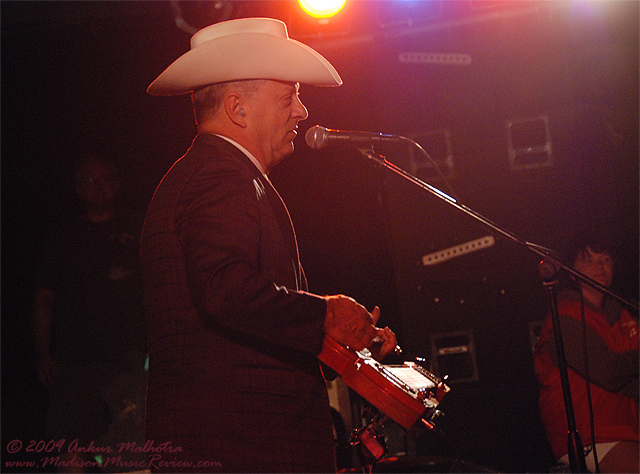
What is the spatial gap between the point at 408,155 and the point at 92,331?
2579 millimetres

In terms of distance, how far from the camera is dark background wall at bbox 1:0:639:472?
4.38 metres

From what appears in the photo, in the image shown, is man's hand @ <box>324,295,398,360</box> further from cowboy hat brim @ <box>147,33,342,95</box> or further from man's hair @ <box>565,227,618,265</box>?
man's hair @ <box>565,227,618,265</box>

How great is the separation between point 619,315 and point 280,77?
113 inches

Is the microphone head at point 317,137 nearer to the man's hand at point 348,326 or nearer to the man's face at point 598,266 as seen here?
the man's hand at point 348,326

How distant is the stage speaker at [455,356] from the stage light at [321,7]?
2420 millimetres

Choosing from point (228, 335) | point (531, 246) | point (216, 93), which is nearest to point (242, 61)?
point (216, 93)

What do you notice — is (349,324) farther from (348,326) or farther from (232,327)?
(232,327)

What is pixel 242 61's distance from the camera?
6.41 ft

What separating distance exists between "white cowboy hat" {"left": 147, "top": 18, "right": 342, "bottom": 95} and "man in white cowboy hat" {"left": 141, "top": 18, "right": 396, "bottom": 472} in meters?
0.24

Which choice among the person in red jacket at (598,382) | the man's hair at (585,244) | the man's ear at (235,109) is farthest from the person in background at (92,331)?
the man's hair at (585,244)

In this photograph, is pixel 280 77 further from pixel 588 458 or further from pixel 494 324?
pixel 494 324

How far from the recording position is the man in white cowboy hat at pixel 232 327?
5.25ft

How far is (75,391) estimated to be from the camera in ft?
12.0

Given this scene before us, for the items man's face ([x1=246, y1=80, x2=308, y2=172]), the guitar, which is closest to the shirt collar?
man's face ([x1=246, y1=80, x2=308, y2=172])
